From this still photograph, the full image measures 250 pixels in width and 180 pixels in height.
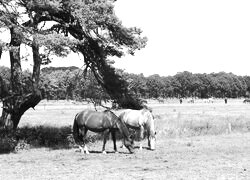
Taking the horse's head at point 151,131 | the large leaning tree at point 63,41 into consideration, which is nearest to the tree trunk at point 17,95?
the large leaning tree at point 63,41

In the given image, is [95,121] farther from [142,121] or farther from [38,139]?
[38,139]

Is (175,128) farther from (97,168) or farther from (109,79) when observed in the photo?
(97,168)

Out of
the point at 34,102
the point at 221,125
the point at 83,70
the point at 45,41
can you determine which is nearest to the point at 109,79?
the point at 83,70

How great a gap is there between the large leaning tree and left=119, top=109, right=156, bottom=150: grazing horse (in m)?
1.58

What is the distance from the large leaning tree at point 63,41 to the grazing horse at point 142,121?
5.19 ft

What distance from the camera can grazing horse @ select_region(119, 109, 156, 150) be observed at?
19.3 metres

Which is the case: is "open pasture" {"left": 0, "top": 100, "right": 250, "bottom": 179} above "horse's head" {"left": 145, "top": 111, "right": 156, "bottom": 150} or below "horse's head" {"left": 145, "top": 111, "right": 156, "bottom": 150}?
below

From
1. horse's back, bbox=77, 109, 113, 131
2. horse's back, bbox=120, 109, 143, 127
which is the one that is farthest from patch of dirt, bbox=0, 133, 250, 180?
horse's back, bbox=120, 109, 143, 127

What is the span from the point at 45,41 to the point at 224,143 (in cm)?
1201

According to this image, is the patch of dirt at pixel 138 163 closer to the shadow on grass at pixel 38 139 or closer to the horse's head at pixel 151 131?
the horse's head at pixel 151 131

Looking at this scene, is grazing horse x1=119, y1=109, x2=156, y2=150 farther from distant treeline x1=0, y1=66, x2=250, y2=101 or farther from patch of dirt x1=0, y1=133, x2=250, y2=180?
distant treeline x1=0, y1=66, x2=250, y2=101

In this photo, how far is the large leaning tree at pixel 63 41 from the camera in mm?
16812

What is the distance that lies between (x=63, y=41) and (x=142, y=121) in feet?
21.6

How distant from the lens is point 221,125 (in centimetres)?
2794
